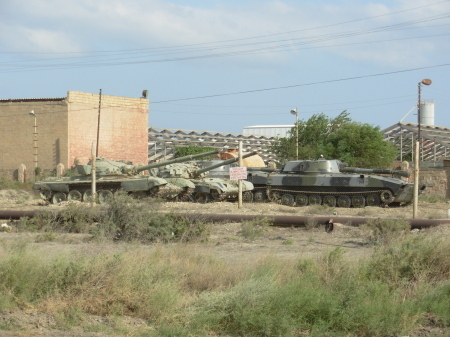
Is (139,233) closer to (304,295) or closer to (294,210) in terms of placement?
(304,295)

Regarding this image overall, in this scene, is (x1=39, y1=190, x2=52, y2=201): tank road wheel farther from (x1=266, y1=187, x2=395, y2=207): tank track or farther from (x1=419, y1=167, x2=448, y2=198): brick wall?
(x1=419, y1=167, x2=448, y2=198): brick wall

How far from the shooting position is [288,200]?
27.3 meters

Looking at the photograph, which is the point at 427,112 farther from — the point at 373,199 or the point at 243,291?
the point at 243,291

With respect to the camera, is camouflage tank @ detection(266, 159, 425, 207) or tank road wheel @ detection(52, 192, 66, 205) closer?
camouflage tank @ detection(266, 159, 425, 207)

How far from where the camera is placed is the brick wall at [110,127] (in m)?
39.9

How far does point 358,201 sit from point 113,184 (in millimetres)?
9924

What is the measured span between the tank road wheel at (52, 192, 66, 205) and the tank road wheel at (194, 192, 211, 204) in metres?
5.57

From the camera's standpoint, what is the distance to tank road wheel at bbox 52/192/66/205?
89.4 feet

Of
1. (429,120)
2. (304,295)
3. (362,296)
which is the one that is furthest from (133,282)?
(429,120)

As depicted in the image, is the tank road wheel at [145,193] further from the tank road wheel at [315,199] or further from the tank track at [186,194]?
the tank road wheel at [315,199]

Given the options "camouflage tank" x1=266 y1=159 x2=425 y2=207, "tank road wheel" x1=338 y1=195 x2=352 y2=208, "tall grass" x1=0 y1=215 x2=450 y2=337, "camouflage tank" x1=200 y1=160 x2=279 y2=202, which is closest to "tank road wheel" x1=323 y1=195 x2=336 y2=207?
"camouflage tank" x1=266 y1=159 x2=425 y2=207

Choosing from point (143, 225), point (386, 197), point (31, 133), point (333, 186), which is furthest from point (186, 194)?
point (31, 133)

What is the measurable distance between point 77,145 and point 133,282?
33.2 metres

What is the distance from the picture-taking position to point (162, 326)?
23.3 ft
